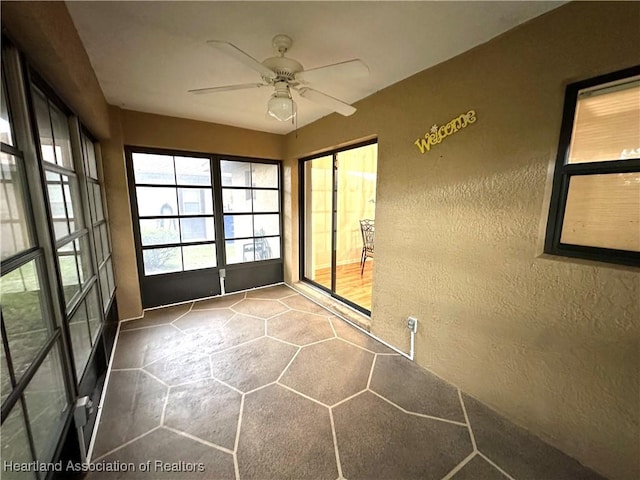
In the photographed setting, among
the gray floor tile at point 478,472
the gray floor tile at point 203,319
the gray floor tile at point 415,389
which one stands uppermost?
the gray floor tile at point 203,319

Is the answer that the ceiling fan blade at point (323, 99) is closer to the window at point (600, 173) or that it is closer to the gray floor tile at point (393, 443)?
the window at point (600, 173)

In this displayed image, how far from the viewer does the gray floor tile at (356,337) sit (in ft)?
7.82

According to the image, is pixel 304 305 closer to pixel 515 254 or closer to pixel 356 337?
pixel 356 337

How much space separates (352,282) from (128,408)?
3.06 meters

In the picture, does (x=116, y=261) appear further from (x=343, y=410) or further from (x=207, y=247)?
(x=343, y=410)

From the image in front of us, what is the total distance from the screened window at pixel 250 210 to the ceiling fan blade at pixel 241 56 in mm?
2250

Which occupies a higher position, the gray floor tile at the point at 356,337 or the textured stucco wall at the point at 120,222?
the textured stucco wall at the point at 120,222

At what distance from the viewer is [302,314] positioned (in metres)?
3.08

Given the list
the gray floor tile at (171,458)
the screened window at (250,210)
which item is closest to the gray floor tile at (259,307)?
the screened window at (250,210)

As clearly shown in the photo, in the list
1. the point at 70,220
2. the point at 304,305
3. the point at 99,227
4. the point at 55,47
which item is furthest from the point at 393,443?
the point at 99,227

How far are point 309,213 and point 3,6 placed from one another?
3198mm

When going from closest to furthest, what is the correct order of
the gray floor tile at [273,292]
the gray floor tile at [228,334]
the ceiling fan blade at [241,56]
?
the ceiling fan blade at [241,56], the gray floor tile at [228,334], the gray floor tile at [273,292]

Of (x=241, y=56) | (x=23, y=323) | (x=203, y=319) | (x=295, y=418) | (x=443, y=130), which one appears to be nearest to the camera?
(x=23, y=323)

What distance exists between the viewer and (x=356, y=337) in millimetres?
2576
